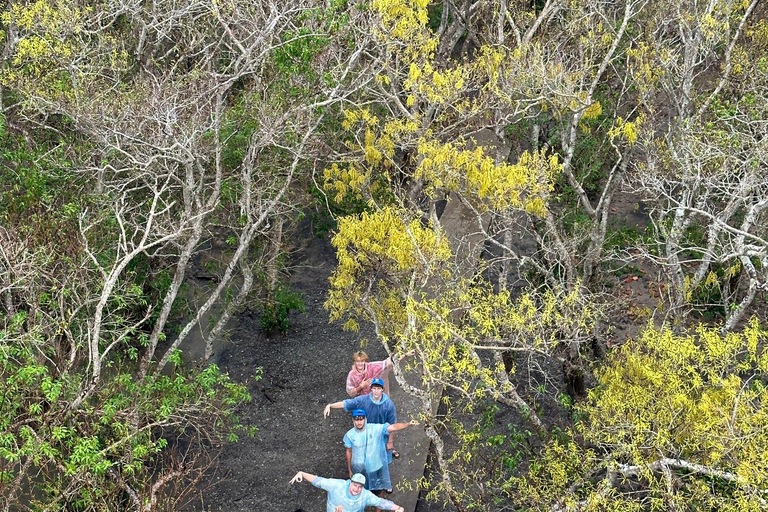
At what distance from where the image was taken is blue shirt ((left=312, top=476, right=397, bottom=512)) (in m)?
8.36

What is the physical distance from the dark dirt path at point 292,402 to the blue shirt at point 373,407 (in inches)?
72.7

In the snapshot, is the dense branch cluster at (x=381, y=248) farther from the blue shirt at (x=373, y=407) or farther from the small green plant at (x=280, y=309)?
the blue shirt at (x=373, y=407)

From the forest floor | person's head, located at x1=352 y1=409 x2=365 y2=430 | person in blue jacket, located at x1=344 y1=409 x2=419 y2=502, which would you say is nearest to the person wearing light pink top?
person in blue jacket, located at x1=344 y1=409 x2=419 y2=502

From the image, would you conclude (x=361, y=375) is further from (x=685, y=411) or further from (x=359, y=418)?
(x=685, y=411)

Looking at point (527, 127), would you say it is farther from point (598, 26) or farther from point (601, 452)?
point (601, 452)

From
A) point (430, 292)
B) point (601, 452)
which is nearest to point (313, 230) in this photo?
point (430, 292)

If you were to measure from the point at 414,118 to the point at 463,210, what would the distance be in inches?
211

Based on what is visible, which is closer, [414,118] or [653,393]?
[653,393]

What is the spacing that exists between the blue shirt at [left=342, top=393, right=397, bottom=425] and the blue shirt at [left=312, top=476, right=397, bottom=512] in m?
1.34

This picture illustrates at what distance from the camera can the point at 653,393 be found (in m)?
8.04

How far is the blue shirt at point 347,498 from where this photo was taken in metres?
8.36

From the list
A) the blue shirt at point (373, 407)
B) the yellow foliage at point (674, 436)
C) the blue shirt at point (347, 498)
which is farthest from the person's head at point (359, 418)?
the yellow foliage at point (674, 436)

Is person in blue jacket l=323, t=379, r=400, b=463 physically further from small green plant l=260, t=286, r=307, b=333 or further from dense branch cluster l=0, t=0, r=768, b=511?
small green plant l=260, t=286, r=307, b=333

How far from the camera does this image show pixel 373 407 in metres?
9.66
